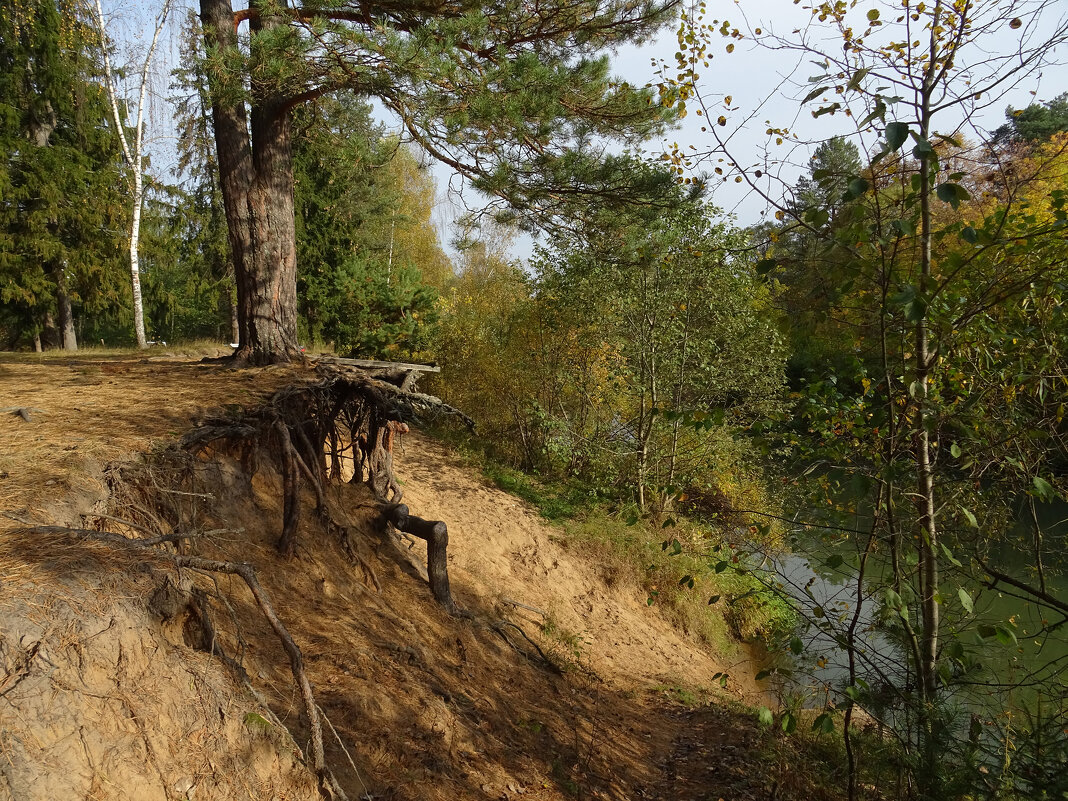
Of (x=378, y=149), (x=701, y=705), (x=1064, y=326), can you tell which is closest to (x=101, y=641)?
(x=1064, y=326)

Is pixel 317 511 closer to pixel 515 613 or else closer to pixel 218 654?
pixel 218 654

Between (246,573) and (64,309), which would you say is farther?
(64,309)

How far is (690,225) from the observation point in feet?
36.9

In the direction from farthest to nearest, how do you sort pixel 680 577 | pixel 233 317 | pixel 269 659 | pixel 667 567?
pixel 233 317 → pixel 667 567 → pixel 680 577 → pixel 269 659

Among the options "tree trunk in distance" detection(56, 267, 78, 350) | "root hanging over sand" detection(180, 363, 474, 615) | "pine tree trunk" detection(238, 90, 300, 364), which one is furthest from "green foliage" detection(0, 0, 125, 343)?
"root hanging over sand" detection(180, 363, 474, 615)

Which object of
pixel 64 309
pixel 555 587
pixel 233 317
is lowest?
pixel 555 587

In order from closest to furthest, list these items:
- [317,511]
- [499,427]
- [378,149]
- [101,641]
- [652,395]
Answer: [101,641] → [317,511] → [378,149] → [652,395] → [499,427]


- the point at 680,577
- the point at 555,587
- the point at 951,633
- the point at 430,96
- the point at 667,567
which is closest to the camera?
the point at 951,633

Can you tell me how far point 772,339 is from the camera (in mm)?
12070

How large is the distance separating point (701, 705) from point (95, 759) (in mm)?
6915

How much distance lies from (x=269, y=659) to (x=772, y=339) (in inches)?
415

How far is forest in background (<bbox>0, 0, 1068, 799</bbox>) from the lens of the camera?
2947 millimetres

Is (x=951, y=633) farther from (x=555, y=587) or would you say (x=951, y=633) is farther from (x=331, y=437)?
(x=555, y=587)

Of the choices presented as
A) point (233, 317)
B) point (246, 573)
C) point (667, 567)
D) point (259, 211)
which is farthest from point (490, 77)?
point (233, 317)
